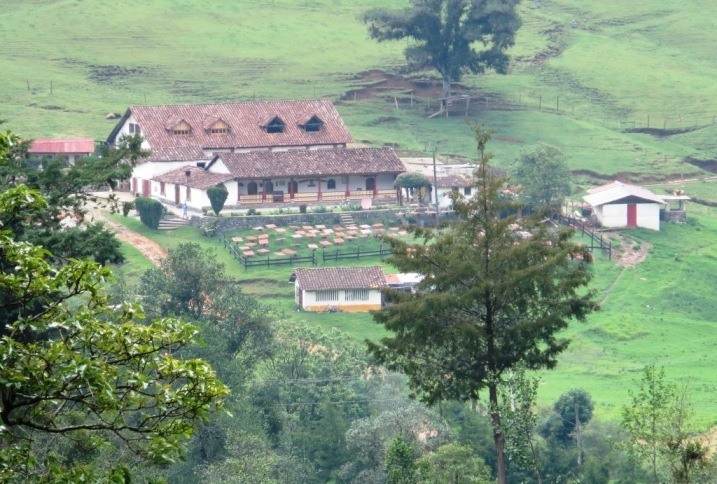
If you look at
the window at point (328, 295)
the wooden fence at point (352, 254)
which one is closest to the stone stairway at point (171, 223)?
the wooden fence at point (352, 254)

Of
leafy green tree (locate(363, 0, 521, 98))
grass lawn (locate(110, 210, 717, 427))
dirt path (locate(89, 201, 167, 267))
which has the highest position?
leafy green tree (locate(363, 0, 521, 98))

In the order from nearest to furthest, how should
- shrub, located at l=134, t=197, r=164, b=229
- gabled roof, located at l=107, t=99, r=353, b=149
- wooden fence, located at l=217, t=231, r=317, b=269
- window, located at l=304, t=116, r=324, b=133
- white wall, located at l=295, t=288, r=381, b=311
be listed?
white wall, located at l=295, t=288, r=381, b=311
wooden fence, located at l=217, t=231, r=317, b=269
shrub, located at l=134, t=197, r=164, b=229
gabled roof, located at l=107, t=99, r=353, b=149
window, located at l=304, t=116, r=324, b=133

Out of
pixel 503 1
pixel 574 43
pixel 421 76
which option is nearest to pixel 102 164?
pixel 503 1

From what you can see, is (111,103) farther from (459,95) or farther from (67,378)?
(67,378)

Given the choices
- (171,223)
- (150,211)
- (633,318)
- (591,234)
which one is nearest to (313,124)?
(171,223)

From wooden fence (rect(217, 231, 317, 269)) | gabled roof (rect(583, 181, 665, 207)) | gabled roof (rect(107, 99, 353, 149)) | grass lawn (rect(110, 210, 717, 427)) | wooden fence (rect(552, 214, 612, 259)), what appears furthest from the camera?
gabled roof (rect(107, 99, 353, 149))

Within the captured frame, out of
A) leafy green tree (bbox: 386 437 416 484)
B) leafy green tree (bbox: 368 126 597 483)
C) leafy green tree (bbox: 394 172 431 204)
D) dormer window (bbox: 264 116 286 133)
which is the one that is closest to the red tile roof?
dormer window (bbox: 264 116 286 133)

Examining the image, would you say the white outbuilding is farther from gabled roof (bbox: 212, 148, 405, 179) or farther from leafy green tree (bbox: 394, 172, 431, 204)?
gabled roof (bbox: 212, 148, 405, 179)

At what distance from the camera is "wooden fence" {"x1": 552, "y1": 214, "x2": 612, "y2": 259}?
231 feet

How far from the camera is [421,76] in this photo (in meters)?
109

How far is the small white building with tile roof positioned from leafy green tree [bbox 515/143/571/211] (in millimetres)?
14605

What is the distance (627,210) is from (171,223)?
23368mm

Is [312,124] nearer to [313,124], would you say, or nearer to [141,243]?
[313,124]

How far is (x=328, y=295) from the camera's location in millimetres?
62156
